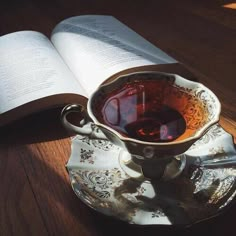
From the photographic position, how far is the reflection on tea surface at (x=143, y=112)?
0.43 metres

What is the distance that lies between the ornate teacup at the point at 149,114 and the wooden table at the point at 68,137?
0.07 meters

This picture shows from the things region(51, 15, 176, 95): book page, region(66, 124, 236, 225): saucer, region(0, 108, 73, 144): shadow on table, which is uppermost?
region(51, 15, 176, 95): book page

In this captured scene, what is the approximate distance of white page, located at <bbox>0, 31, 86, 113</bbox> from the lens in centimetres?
58

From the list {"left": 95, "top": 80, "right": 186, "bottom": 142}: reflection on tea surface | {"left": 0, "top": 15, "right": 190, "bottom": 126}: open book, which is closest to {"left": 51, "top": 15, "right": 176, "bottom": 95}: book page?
{"left": 0, "top": 15, "right": 190, "bottom": 126}: open book

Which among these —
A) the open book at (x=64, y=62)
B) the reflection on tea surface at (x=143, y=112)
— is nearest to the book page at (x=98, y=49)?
the open book at (x=64, y=62)

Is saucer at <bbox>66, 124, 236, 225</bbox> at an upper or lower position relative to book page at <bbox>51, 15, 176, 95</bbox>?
lower

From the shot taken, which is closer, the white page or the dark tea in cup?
the dark tea in cup

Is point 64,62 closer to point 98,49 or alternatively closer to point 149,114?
point 98,49

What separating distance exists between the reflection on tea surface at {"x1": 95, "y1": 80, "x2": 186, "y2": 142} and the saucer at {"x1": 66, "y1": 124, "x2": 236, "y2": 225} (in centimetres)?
5

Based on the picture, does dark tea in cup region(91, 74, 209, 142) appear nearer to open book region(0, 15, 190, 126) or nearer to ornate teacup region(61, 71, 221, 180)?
ornate teacup region(61, 71, 221, 180)

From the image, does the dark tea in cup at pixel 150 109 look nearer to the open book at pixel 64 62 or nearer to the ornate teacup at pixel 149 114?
the ornate teacup at pixel 149 114

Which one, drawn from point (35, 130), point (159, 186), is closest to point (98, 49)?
point (35, 130)

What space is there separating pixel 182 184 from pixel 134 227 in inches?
3.0

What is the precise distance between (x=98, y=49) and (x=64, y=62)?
7 cm
